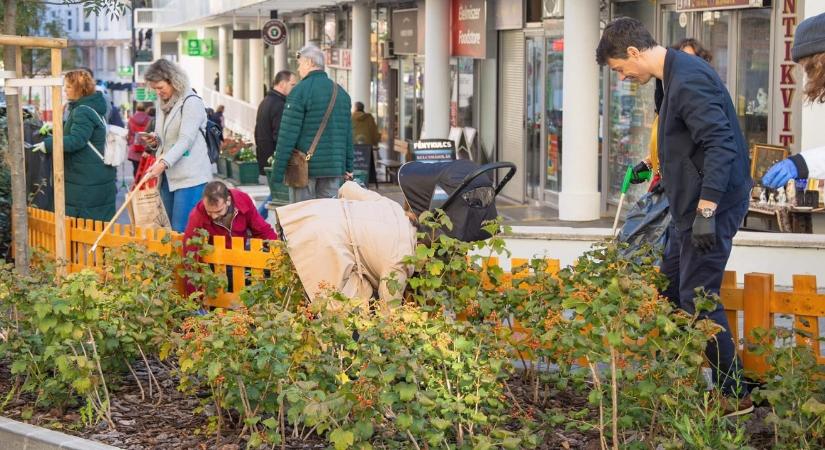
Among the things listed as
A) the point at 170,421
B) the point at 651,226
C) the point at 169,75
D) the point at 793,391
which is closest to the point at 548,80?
the point at 169,75

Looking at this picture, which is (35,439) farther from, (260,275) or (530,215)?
(530,215)

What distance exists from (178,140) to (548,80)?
32.8 ft

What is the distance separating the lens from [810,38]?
521 cm

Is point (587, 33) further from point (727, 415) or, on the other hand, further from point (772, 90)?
point (727, 415)

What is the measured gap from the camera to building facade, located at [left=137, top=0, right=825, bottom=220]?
1355 centimetres

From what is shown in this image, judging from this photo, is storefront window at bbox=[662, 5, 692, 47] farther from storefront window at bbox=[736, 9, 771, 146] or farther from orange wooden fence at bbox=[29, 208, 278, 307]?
orange wooden fence at bbox=[29, 208, 278, 307]

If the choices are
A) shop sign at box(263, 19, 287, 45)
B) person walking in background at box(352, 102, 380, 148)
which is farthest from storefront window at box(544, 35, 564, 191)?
shop sign at box(263, 19, 287, 45)

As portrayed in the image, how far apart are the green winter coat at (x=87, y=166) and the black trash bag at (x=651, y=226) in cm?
528

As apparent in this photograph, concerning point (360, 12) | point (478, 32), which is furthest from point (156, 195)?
point (360, 12)

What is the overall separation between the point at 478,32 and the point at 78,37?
101462mm

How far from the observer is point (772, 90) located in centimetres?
1334

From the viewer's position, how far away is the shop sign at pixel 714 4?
43.4 ft

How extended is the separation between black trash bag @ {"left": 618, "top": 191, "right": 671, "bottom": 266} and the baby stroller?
675 mm

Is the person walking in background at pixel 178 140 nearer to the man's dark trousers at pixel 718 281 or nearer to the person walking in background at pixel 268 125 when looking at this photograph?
the person walking in background at pixel 268 125
